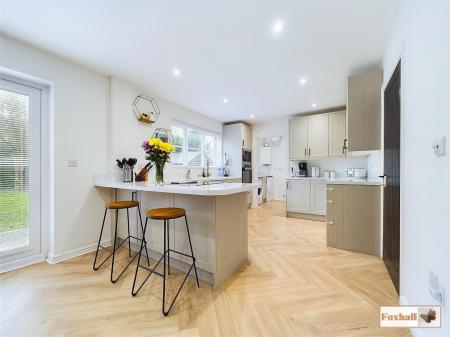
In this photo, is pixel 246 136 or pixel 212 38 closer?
pixel 212 38

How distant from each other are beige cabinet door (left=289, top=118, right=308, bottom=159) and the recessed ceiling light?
303cm

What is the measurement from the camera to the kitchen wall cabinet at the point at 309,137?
14.4 ft

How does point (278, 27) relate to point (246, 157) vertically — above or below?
above

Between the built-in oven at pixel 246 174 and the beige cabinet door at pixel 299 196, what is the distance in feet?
4.37

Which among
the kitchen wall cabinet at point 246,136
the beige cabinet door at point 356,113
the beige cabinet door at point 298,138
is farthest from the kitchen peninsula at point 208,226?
the kitchen wall cabinet at point 246,136

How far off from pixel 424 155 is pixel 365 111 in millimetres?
1744

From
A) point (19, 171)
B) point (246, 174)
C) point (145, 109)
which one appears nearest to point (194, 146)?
point (145, 109)

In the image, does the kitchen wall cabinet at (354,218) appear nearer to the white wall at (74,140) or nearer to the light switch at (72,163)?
the white wall at (74,140)

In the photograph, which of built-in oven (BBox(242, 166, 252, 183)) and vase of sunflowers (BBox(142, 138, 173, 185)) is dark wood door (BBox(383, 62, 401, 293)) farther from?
built-in oven (BBox(242, 166, 252, 183))

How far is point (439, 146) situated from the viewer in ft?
3.15

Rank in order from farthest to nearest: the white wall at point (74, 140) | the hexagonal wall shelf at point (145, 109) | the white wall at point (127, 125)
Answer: the hexagonal wall shelf at point (145, 109), the white wall at point (127, 125), the white wall at point (74, 140)

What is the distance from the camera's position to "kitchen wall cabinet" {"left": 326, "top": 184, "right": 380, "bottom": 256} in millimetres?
2479

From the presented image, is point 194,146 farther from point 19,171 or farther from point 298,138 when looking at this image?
point 19,171

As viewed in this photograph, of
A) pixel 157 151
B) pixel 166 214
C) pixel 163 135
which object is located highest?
pixel 163 135
